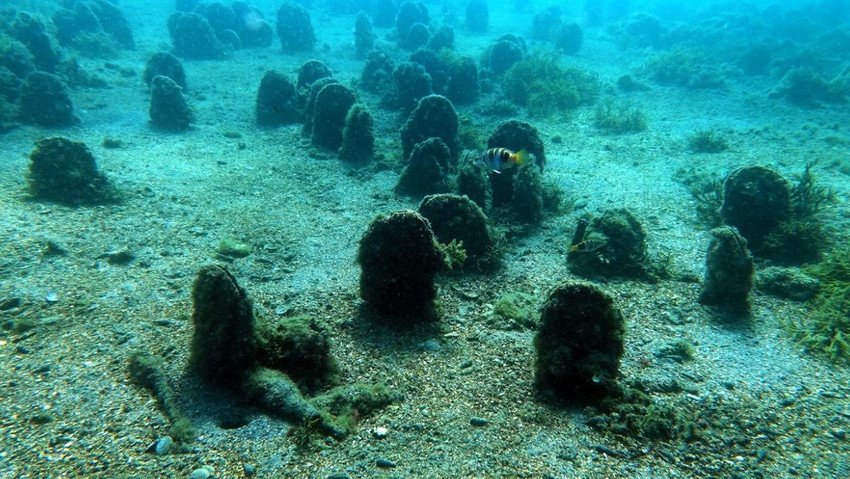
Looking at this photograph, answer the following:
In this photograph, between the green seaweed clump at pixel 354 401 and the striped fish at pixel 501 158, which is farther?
the striped fish at pixel 501 158

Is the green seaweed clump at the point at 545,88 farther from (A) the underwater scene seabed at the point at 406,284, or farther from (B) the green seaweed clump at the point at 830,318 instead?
(B) the green seaweed clump at the point at 830,318

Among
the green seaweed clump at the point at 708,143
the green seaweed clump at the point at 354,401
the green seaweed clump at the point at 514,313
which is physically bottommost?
the green seaweed clump at the point at 354,401

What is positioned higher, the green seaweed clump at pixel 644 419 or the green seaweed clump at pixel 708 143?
the green seaweed clump at pixel 708 143

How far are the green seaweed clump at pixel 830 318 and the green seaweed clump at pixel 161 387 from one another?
26.5 ft

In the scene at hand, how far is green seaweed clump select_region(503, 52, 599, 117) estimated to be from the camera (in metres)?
17.7

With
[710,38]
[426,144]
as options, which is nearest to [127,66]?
[426,144]

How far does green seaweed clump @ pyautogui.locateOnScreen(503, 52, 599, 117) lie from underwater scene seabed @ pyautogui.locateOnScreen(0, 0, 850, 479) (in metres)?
0.30

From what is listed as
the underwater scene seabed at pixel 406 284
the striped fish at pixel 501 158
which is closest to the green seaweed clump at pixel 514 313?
the underwater scene seabed at pixel 406 284

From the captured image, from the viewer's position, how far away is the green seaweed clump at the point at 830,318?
5.77 meters

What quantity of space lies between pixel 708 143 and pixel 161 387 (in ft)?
54.5

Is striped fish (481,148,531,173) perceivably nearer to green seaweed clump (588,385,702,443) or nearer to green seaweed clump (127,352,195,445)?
green seaweed clump (588,385,702,443)

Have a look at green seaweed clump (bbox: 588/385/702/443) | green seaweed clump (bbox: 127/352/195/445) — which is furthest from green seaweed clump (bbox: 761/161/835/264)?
green seaweed clump (bbox: 127/352/195/445)

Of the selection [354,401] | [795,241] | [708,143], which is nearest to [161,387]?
[354,401]

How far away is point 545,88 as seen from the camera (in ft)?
59.2
